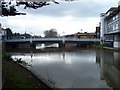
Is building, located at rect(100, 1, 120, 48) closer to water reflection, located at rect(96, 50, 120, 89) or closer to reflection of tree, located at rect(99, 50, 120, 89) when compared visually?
water reflection, located at rect(96, 50, 120, 89)

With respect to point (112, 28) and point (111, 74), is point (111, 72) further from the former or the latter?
point (112, 28)

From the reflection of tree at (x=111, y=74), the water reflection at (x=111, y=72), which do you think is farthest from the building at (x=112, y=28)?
the reflection of tree at (x=111, y=74)

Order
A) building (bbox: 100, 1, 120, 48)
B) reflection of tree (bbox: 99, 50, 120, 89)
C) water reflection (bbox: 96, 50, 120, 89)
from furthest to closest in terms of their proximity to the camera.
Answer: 1. building (bbox: 100, 1, 120, 48)
2. water reflection (bbox: 96, 50, 120, 89)
3. reflection of tree (bbox: 99, 50, 120, 89)

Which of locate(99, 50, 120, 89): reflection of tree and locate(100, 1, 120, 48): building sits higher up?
locate(100, 1, 120, 48): building

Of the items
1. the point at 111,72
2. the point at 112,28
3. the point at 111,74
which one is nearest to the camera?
the point at 111,74

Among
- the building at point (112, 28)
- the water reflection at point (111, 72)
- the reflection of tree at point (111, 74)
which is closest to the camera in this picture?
the reflection of tree at point (111, 74)

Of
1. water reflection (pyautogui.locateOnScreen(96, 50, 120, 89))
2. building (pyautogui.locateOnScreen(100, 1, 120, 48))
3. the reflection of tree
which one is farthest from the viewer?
building (pyautogui.locateOnScreen(100, 1, 120, 48))

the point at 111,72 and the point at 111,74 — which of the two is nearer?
the point at 111,74

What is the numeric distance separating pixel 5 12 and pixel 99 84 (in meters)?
5.99

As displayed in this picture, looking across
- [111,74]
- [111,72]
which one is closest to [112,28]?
[111,72]

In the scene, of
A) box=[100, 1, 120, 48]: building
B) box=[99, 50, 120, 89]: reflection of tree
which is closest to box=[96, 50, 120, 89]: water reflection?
box=[99, 50, 120, 89]: reflection of tree

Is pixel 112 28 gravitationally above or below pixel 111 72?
above

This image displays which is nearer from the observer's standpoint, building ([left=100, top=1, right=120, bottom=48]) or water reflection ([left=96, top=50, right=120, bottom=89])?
water reflection ([left=96, top=50, right=120, bottom=89])

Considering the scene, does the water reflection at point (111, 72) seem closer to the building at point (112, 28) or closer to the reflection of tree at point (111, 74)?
the reflection of tree at point (111, 74)
